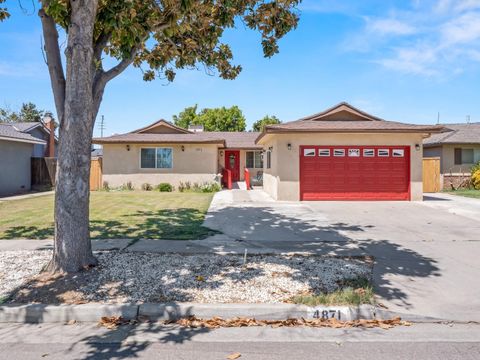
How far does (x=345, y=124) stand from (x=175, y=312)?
13694mm

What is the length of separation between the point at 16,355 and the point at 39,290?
1.53 m

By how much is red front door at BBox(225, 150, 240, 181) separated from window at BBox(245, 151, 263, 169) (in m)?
0.78

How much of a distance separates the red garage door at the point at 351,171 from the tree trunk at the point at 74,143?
37.7 ft

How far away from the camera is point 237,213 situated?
12172 mm

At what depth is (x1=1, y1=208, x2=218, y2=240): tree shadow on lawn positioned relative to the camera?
8.31 m

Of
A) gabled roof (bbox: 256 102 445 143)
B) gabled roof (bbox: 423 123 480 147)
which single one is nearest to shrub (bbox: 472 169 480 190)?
gabled roof (bbox: 423 123 480 147)

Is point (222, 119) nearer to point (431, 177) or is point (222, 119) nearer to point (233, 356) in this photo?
point (431, 177)

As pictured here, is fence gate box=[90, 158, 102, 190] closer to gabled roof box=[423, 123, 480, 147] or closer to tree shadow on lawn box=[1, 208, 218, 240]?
tree shadow on lawn box=[1, 208, 218, 240]

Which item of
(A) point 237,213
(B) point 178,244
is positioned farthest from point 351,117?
(B) point 178,244

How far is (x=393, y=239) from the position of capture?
826 cm

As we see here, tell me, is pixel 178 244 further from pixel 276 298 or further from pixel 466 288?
pixel 466 288

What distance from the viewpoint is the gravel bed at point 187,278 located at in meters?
4.74

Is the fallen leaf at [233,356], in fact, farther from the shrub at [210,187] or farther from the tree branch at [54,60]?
the shrub at [210,187]

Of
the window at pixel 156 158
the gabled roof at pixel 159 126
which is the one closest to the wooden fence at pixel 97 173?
the window at pixel 156 158
